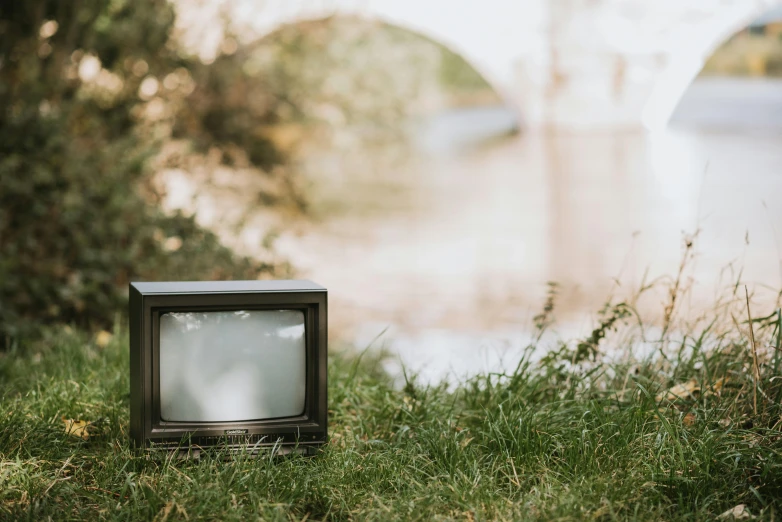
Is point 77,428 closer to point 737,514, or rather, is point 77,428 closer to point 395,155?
point 737,514

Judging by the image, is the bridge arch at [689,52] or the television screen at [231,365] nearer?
the television screen at [231,365]

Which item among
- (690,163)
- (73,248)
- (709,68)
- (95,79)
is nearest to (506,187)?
(690,163)

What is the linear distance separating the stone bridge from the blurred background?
0.07 feet

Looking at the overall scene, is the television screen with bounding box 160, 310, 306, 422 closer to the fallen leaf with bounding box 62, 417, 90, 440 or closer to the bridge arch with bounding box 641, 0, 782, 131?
the fallen leaf with bounding box 62, 417, 90, 440

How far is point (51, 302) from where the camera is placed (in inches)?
155

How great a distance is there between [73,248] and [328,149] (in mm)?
4336

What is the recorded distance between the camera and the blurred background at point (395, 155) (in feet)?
13.8

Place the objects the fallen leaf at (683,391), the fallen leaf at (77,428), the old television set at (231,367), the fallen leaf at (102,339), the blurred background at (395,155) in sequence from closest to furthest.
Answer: the old television set at (231,367)
the fallen leaf at (77,428)
the fallen leaf at (683,391)
the fallen leaf at (102,339)
the blurred background at (395,155)

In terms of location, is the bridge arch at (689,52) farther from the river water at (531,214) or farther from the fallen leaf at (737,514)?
the fallen leaf at (737,514)

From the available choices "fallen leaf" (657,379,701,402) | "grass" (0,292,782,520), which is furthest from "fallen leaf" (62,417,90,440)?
"fallen leaf" (657,379,701,402)

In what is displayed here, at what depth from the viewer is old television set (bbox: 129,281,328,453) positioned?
6.74 feet

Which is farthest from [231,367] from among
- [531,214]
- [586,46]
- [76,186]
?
[531,214]

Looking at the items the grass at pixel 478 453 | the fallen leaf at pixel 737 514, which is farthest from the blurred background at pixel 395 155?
the fallen leaf at pixel 737 514

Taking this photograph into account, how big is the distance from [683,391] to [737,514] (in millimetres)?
658
